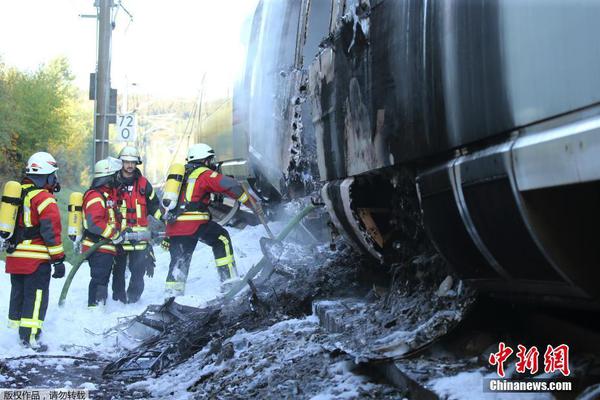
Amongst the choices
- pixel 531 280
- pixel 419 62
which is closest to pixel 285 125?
pixel 419 62

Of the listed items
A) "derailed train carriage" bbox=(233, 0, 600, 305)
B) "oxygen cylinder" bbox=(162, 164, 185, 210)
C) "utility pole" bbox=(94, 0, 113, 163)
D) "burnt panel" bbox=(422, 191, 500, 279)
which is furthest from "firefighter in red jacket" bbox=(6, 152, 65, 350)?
"utility pole" bbox=(94, 0, 113, 163)

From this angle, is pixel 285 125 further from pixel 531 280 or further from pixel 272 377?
pixel 531 280

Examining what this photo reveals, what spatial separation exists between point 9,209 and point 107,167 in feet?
6.81

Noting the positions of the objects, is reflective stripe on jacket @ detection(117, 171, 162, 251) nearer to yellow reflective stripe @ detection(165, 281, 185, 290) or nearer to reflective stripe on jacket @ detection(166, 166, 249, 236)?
reflective stripe on jacket @ detection(166, 166, 249, 236)

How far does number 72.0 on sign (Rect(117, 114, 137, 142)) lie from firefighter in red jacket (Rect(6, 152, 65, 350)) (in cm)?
745

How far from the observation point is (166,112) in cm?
9444

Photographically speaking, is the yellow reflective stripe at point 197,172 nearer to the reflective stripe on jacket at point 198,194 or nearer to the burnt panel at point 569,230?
the reflective stripe on jacket at point 198,194

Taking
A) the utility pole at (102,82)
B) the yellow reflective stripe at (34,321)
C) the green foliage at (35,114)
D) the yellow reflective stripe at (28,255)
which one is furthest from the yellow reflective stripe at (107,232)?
the green foliage at (35,114)

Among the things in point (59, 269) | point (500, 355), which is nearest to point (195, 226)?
point (59, 269)

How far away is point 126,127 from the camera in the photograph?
14414 millimetres

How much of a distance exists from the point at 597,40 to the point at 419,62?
1263mm

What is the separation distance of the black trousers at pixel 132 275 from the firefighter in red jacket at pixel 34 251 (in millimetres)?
1884

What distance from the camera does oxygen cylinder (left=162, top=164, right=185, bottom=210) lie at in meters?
8.67

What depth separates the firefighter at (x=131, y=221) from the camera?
8.73 meters
